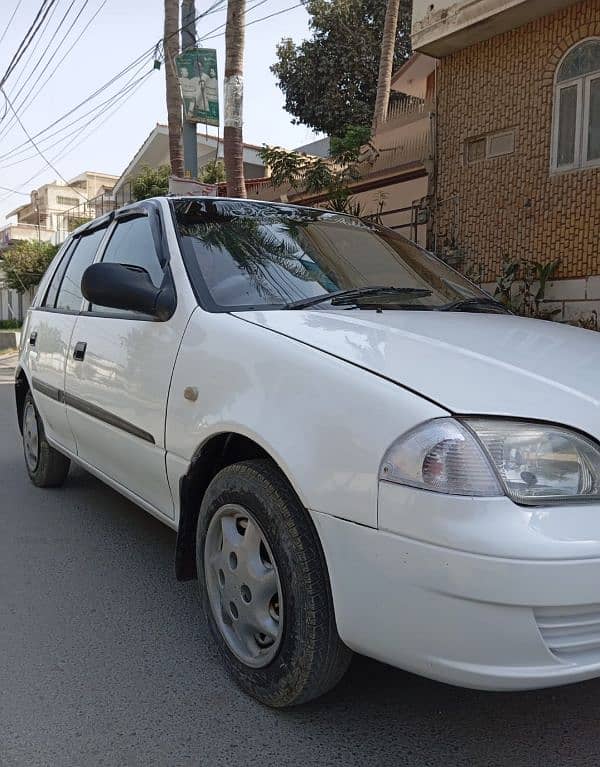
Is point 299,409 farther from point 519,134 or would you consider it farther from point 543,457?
point 519,134

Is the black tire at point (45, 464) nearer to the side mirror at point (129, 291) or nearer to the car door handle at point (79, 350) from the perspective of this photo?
the car door handle at point (79, 350)

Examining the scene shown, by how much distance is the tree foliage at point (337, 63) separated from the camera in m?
21.3

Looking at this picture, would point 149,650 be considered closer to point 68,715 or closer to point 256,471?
point 68,715

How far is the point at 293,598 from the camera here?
6.68 feet

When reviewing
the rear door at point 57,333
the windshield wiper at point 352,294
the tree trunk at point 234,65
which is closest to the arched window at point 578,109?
the tree trunk at point 234,65

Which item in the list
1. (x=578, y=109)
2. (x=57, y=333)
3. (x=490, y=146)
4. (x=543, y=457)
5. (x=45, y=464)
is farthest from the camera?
(x=490, y=146)

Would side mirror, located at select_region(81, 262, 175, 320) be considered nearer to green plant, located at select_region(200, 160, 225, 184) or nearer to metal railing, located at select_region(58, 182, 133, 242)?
green plant, located at select_region(200, 160, 225, 184)

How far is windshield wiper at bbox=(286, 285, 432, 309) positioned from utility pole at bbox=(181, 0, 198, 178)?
877 cm

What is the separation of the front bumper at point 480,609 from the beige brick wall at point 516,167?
6.79m

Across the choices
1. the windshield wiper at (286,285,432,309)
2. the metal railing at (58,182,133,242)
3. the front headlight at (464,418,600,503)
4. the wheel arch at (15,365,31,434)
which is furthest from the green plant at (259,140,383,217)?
the metal railing at (58,182,133,242)

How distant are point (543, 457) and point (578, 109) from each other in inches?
291

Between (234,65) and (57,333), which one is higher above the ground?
(234,65)

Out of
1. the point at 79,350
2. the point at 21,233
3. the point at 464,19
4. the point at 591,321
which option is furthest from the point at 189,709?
the point at 21,233

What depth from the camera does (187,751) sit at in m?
2.10
